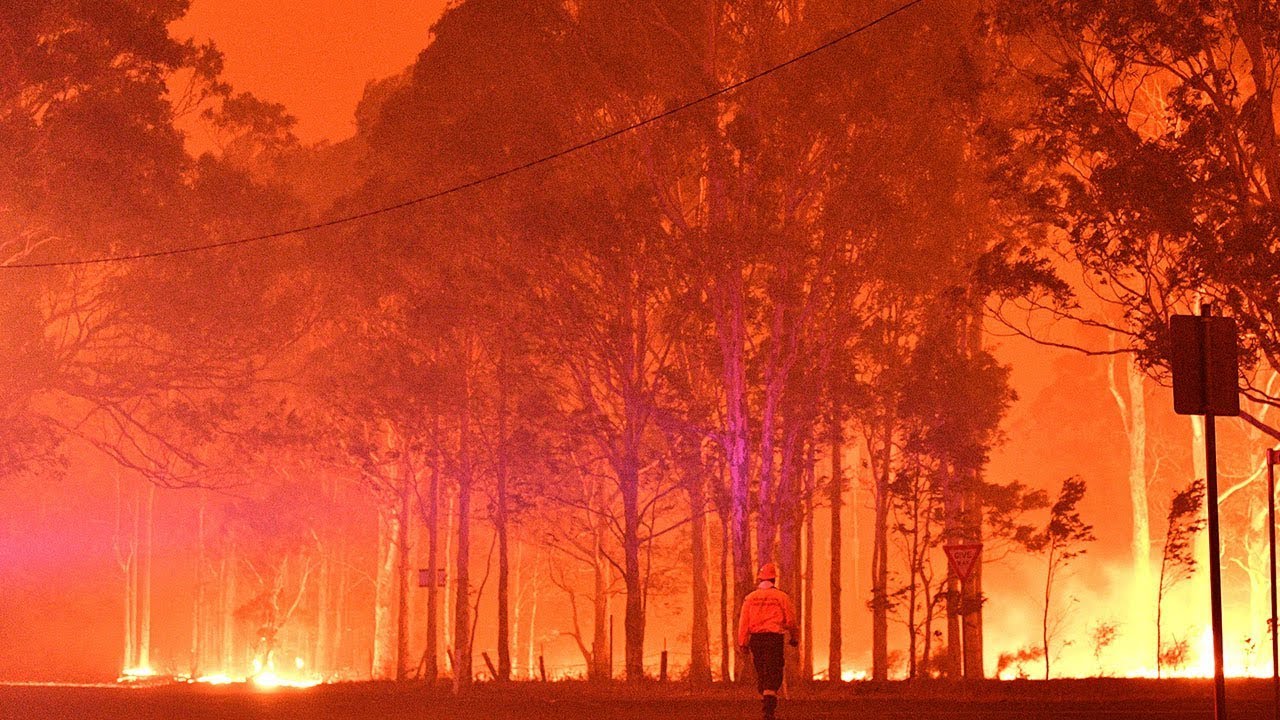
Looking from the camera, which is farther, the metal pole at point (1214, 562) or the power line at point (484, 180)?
the power line at point (484, 180)

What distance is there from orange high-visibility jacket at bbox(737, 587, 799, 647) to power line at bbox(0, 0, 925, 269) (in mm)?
12739

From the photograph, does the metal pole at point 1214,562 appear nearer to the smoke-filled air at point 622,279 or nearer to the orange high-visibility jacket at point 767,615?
the orange high-visibility jacket at point 767,615

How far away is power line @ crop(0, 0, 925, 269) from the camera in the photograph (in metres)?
29.0

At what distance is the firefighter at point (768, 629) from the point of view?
16500 millimetres

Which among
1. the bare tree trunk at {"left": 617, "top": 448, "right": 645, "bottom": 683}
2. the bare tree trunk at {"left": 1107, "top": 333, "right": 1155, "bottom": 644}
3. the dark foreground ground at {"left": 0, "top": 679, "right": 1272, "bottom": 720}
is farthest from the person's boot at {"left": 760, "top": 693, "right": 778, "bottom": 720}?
the bare tree trunk at {"left": 1107, "top": 333, "right": 1155, "bottom": 644}

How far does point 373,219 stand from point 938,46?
14.1m

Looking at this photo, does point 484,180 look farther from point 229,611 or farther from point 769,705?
point 229,611

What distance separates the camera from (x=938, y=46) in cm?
2994

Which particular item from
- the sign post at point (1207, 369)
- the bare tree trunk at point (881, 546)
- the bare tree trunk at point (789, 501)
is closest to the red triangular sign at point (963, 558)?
the bare tree trunk at point (789, 501)

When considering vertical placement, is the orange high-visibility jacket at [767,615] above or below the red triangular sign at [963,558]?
below

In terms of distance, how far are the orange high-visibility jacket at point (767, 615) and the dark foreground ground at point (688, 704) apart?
2.70 meters

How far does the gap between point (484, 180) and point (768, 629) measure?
730 inches

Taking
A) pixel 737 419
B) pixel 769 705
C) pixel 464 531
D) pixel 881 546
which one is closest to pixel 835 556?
pixel 881 546

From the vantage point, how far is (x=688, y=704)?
23.2m
